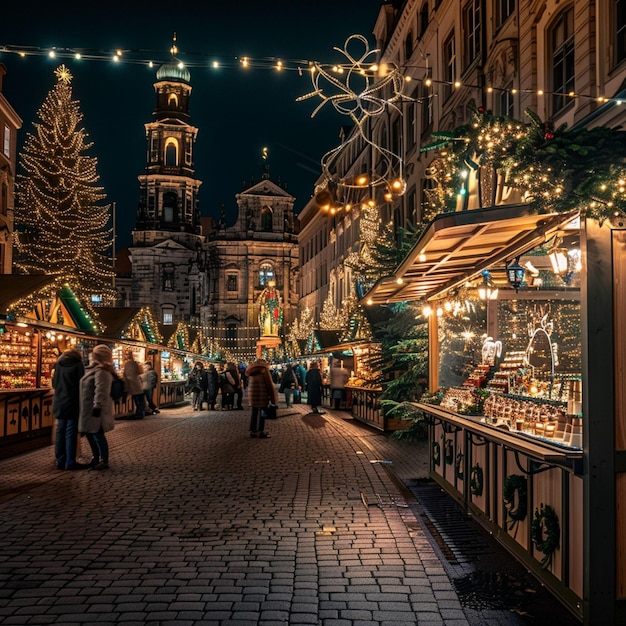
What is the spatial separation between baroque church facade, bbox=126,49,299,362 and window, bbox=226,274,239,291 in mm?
104

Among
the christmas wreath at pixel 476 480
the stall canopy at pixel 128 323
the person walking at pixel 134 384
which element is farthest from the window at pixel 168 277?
the christmas wreath at pixel 476 480

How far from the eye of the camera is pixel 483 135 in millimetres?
5906

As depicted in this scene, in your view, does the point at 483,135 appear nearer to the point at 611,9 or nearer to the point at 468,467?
the point at 468,467

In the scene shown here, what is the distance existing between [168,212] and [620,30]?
77.9 m

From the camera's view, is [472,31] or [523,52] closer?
Result: [523,52]

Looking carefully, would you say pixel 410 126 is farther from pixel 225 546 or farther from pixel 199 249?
pixel 199 249

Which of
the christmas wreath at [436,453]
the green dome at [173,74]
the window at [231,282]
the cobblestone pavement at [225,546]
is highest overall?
the green dome at [173,74]

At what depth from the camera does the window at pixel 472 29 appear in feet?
69.5

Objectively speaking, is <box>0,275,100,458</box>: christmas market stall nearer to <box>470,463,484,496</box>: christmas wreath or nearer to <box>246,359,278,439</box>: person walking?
<box>246,359,278,439</box>: person walking

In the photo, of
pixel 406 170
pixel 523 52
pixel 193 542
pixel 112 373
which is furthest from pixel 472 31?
pixel 193 542

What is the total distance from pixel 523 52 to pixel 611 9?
4008 mm

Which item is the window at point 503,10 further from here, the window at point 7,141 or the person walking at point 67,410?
the window at point 7,141

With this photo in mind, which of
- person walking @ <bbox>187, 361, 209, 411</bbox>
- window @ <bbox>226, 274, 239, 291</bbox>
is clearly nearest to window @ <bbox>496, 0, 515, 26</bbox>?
person walking @ <bbox>187, 361, 209, 411</bbox>

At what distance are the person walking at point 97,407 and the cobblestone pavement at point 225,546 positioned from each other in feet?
1.26
